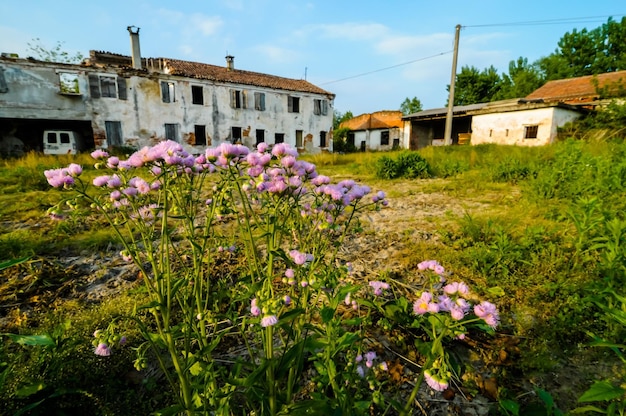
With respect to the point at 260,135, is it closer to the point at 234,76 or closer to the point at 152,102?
the point at 234,76

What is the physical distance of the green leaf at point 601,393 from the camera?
1.09 m

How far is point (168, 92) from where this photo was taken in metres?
19.6

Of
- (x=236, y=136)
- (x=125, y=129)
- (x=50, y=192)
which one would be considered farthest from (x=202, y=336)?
(x=236, y=136)

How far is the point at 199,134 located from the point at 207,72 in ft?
15.0

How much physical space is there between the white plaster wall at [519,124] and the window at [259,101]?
14831 mm

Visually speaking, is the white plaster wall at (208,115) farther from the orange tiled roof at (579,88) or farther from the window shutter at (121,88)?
the orange tiled roof at (579,88)

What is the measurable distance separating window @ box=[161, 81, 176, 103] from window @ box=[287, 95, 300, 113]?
8.46 m

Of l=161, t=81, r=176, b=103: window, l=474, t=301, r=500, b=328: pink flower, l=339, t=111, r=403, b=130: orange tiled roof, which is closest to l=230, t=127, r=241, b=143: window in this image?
l=161, t=81, r=176, b=103: window

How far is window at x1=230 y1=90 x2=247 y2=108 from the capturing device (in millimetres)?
21594

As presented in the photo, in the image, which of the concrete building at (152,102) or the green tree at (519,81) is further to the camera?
the green tree at (519,81)

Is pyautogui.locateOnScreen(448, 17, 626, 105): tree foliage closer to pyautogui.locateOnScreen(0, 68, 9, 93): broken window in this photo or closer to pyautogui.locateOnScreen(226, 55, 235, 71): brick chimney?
pyautogui.locateOnScreen(226, 55, 235, 71): brick chimney

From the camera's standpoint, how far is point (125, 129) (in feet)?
60.8

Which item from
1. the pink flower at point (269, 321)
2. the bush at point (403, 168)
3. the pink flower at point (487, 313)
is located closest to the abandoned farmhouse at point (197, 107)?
the bush at point (403, 168)

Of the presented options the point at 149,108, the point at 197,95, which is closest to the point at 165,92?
the point at 149,108
